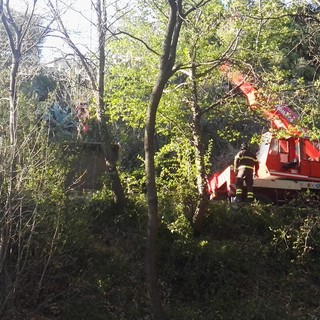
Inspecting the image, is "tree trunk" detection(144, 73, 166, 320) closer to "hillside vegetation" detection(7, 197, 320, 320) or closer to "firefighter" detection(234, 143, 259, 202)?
"hillside vegetation" detection(7, 197, 320, 320)

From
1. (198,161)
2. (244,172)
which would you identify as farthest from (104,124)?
(244,172)

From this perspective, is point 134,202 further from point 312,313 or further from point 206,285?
point 312,313

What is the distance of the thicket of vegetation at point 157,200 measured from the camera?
9656mm

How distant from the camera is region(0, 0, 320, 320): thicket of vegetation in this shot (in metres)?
9.66

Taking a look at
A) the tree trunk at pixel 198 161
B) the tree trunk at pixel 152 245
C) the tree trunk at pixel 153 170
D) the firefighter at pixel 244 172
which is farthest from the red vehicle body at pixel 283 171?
the tree trunk at pixel 152 245

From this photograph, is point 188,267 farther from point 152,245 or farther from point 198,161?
point 152,245

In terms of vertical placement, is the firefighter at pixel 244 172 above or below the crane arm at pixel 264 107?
below

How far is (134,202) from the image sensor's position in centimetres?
1352

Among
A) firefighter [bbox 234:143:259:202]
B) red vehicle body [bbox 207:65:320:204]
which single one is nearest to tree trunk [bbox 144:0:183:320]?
firefighter [bbox 234:143:259:202]

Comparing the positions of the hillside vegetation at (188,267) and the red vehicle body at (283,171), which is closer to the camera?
the hillside vegetation at (188,267)

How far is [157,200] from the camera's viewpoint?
9984mm

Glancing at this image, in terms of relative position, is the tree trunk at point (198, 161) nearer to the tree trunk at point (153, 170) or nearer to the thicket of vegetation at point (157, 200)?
the thicket of vegetation at point (157, 200)

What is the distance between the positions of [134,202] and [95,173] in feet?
9.09

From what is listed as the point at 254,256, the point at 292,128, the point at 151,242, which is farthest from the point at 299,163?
the point at 151,242
